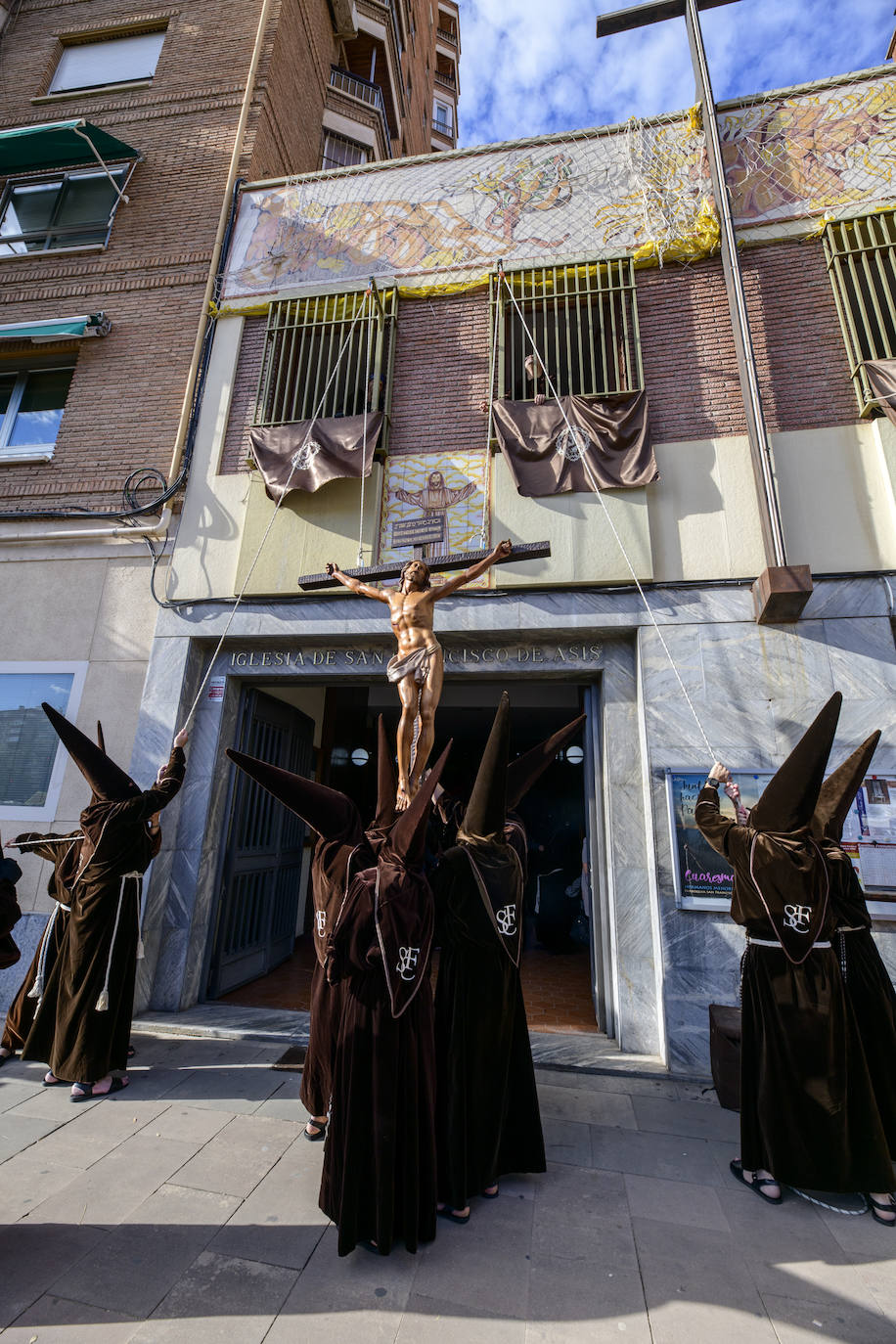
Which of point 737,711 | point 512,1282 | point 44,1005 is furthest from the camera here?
point 737,711

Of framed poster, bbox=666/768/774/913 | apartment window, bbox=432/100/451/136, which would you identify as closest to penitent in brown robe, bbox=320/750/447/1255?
framed poster, bbox=666/768/774/913

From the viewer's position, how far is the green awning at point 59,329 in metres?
8.63

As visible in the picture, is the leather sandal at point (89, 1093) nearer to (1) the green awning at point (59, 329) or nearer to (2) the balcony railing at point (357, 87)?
(1) the green awning at point (59, 329)

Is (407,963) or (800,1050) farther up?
(407,963)

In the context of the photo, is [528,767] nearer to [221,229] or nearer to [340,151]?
[221,229]

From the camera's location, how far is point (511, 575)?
662cm

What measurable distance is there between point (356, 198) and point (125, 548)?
5797 mm

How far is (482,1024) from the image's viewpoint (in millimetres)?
3473

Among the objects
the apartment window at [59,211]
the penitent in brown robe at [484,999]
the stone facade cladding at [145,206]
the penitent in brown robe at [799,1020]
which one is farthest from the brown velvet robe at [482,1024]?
the apartment window at [59,211]

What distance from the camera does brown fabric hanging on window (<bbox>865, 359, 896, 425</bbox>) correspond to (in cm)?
630

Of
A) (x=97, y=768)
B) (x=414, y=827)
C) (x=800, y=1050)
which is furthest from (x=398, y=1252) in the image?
(x=97, y=768)

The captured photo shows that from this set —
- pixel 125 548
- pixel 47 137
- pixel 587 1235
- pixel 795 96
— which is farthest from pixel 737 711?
pixel 47 137

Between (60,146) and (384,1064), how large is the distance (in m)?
13.2

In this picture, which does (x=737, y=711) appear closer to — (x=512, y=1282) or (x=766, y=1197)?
(x=766, y=1197)
